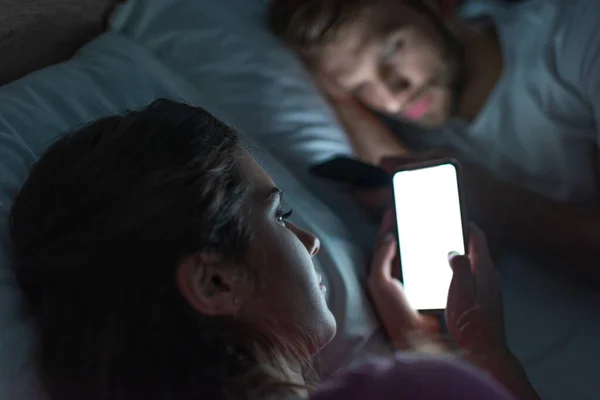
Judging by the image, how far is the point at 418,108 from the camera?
832mm

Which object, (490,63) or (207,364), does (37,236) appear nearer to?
(207,364)

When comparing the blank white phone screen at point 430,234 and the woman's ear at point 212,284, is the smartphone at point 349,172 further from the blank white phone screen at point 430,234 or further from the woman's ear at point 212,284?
the woman's ear at point 212,284

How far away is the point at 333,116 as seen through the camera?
2.70 feet

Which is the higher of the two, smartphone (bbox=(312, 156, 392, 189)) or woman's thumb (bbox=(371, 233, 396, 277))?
smartphone (bbox=(312, 156, 392, 189))

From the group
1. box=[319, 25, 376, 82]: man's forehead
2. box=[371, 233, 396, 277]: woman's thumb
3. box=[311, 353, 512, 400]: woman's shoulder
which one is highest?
box=[319, 25, 376, 82]: man's forehead

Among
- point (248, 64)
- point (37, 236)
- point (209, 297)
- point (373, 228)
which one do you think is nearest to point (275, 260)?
point (209, 297)

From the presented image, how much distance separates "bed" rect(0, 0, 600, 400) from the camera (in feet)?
1.87

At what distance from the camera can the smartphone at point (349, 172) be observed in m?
0.73

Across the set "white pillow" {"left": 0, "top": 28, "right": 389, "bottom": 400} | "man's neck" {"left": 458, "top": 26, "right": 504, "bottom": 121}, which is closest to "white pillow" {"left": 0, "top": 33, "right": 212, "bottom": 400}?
"white pillow" {"left": 0, "top": 28, "right": 389, "bottom": 400}

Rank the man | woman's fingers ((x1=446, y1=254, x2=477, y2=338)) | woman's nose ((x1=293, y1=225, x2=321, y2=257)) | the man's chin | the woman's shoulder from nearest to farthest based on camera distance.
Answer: the woman's shoulder → woman's nose ((x1=293, y1=225, x2=321, y2=257)) → woman's fingers ((x1=446, y1=254, x2=477, y2=338)) → the man → the man's chin

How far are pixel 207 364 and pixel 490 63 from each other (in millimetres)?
607

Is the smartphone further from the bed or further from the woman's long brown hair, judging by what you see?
the woman's long brown hair

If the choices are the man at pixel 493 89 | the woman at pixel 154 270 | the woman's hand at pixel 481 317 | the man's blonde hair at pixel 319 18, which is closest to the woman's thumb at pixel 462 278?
the woman's hand at pixel 481 317

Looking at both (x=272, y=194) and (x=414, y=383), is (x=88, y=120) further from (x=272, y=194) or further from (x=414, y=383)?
(x=414, y=383)
